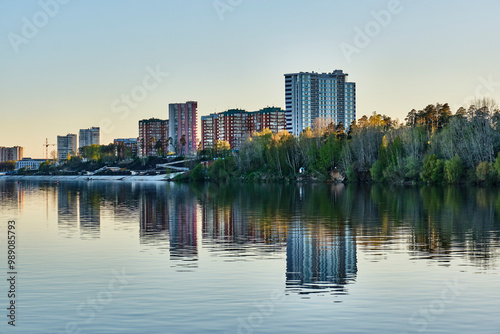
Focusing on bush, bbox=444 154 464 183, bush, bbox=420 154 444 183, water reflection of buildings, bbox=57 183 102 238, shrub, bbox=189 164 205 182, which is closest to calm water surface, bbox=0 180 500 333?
water reflection of buildings, bbox=57 183 102 238

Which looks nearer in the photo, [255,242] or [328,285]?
[328,285]

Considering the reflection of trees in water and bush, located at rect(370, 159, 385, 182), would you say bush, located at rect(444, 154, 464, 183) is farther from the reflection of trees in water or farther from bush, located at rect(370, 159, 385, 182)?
the reflection of trees in water

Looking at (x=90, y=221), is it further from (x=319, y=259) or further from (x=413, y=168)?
(x=413, y=168)

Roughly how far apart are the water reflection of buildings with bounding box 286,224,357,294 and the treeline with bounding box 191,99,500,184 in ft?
191

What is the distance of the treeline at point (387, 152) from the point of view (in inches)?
3521

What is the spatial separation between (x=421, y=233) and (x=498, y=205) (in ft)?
67.5

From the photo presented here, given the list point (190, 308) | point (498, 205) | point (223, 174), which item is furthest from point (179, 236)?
point (223, 174)

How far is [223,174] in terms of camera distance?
140 metres

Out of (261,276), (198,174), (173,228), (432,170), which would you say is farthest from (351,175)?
(261,276)

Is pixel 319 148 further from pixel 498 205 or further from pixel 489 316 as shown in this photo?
pixel 489 316

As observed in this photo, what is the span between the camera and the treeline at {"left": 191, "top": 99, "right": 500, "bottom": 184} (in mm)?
89438

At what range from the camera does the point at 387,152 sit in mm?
104750

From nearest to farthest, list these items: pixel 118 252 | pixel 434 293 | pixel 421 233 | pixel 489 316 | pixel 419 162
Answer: pixel 489 316, pixel 434 293, pixel 118 252, pixel 421 233, pixel 419 162

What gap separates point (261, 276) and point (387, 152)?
87.5m
